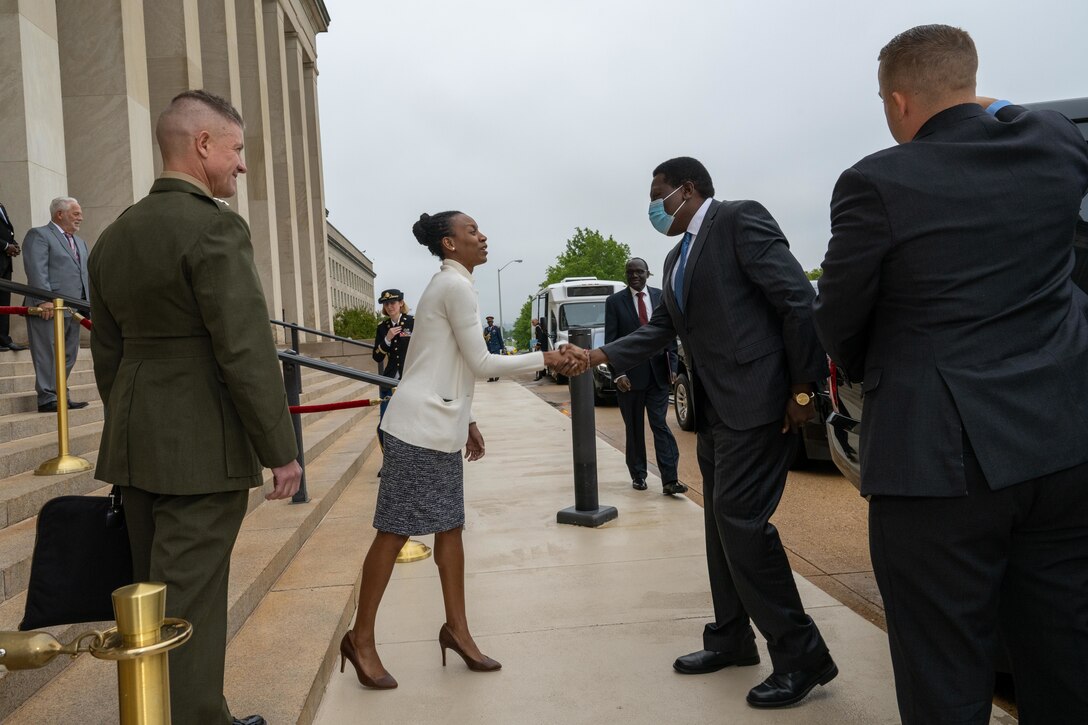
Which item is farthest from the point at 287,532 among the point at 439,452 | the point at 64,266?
the point at 64,266

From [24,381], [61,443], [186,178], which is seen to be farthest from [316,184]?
[186,178]

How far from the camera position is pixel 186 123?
256cm

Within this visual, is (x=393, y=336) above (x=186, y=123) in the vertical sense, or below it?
below

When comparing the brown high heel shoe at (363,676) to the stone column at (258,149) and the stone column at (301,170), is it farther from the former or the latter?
the stone column at (301,170)

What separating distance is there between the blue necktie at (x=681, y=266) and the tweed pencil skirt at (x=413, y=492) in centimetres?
118

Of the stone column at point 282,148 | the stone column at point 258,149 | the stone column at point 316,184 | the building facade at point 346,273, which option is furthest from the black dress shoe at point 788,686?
the building facade at point 346,273

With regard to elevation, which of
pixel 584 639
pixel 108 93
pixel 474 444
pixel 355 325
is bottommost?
pixel 584 639

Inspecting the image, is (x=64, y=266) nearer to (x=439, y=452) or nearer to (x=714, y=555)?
(x=439, y=452)

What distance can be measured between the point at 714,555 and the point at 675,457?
12.3ft

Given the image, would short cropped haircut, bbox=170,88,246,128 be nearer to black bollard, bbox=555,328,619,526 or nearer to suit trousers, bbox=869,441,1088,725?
suit trousers, bbox=869,441,1088,725

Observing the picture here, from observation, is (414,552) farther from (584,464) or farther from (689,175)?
(689,175)

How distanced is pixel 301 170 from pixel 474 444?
2536cm

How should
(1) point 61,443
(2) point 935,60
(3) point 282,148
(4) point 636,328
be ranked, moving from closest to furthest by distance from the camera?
(2) point 935,60 < (1) point 61,443 < (4) point 636,328 < (3) point 282,148

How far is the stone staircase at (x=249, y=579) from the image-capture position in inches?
123
